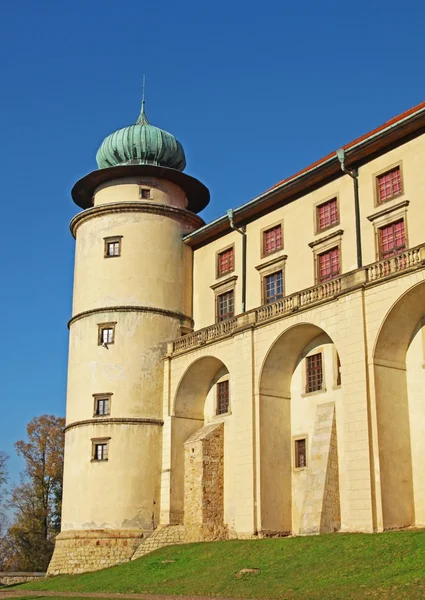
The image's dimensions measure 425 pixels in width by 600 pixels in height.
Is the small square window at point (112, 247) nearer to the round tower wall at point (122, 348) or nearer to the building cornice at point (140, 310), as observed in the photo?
the round tower wall at point (122, 348)

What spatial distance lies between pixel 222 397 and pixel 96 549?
28.8 ft

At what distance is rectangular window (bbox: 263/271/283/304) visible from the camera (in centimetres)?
3803

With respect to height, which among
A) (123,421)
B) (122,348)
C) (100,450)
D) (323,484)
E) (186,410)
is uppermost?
(122,348)

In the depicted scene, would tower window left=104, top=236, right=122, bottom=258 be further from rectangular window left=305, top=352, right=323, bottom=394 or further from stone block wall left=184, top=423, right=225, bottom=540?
rectangular window left=305, top=352, right=323, bottom=394

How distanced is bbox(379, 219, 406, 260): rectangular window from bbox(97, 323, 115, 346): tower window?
14146 millimetres

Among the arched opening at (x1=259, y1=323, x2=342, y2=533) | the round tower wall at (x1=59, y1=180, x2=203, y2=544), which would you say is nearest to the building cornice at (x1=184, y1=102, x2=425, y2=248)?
the round tower wall at (x1=59, y1=180, x2=203, y2=544)

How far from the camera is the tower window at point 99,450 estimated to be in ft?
130

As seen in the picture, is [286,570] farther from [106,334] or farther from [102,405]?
[106,334]

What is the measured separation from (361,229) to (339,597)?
1732 cm

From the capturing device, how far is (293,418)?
35.9 meters

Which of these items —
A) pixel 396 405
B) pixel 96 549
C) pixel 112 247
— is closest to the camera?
pixel 396 405

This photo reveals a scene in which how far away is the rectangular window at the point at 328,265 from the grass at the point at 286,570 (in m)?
11.0

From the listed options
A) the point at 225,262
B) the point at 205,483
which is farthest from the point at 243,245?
the point at 205,483

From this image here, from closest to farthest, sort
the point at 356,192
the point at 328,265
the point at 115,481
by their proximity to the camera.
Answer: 1. the point at 356,192
2. the point at 328,265
3. the point at 115,481
